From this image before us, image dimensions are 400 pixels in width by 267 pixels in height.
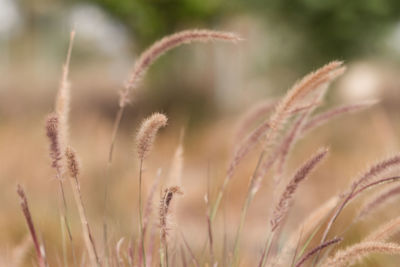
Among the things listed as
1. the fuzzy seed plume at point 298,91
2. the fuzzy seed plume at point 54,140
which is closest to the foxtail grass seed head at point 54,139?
the fuzzy seed plume at point 54,140

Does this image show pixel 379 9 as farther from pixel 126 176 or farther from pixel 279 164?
pixel 279 164

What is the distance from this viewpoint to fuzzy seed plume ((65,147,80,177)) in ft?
4.18

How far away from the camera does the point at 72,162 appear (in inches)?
50.5

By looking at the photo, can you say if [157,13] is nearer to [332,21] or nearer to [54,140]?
[332,21]

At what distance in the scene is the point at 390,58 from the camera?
24.6 feet

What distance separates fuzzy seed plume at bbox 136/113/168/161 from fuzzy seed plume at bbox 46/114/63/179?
0.54ft

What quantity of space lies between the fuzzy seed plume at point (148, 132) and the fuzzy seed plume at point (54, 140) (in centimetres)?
16

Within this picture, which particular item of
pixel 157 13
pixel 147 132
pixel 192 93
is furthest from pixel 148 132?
pixel 192 93

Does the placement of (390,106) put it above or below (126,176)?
above

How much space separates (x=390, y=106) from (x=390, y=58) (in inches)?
153

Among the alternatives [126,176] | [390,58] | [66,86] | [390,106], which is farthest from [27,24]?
[66,86]

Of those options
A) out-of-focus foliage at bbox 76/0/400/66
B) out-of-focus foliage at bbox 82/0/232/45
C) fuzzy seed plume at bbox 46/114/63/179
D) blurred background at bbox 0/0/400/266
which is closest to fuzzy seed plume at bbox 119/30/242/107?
blurred background at bbox 0/0/400/266

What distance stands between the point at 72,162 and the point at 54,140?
0.06 meters

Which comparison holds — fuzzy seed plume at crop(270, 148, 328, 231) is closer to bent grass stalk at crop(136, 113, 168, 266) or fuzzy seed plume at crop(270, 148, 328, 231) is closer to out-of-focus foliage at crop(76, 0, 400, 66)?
bent grass stalk at crop(136, 113, 168, 266)
